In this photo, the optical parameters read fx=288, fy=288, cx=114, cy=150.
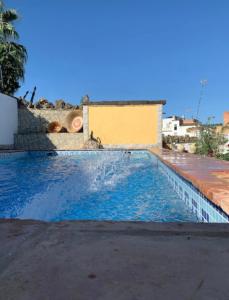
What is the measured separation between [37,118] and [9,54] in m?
3.83

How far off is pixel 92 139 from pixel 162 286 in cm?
1444

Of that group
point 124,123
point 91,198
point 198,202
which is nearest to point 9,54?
point 124,123

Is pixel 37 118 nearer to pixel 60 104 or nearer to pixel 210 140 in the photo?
pixel 60 104

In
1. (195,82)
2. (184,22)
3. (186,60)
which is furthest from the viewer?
(195,82)

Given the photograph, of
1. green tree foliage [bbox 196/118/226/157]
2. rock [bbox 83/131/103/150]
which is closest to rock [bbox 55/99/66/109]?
rock [bbox 83/131/103/150]

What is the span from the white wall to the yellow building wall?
4.16 m

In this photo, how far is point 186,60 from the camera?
1977 cm

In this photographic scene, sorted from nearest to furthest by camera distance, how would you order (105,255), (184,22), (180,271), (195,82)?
1. (180,271)
2. (105,255)
3. (184,22)
4. (195,82)

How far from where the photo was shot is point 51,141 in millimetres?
15758

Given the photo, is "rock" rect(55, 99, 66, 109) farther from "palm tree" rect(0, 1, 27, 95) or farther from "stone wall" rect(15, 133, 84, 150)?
"palm tree" rect(0, 1, 27, 95)

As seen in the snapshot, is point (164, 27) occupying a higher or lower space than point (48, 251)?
higher

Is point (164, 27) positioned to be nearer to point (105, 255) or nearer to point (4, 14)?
point (4, 14)

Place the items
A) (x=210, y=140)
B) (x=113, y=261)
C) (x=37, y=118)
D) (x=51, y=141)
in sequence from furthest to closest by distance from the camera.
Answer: (x=37, y=118)
(x=51, y=141)
(x=210, y=140)
(x=113, y=261)

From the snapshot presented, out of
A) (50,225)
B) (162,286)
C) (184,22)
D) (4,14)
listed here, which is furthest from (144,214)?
(4,14)
